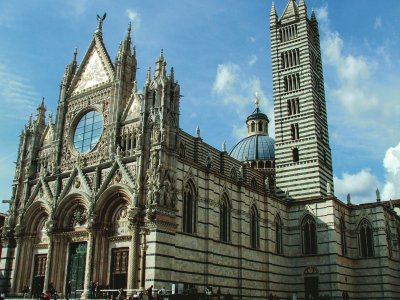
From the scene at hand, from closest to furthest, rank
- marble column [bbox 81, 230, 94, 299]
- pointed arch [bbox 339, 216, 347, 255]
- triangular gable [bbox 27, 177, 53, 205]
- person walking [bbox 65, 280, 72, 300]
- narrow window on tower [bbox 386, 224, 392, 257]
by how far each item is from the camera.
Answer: marble column [bbox 81, 230, 94, 299], person walking [bbox 65, 280, 72, 300], triangular gable [bbox 27, 177, 53, 205], pointed arch [bbox 339, 216, 347, 255], narrow window on tower [bbox 386, 224, 392, 257]

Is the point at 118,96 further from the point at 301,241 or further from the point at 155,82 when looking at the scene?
the point at 301,241

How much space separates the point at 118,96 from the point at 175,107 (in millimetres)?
4388

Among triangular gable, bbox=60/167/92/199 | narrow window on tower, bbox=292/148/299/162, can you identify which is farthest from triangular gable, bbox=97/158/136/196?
A: narrow window on tower, bbox=292/148/299/162

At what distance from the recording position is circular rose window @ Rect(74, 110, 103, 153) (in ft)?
106

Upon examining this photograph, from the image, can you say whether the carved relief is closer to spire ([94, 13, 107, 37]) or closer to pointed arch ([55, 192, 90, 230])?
pointed arch ([55, 192, 90, 230])

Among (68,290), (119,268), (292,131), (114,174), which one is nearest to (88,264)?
(119,268)

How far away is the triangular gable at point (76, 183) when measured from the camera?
30.2 meters

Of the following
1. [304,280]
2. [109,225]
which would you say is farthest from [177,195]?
[304,280]

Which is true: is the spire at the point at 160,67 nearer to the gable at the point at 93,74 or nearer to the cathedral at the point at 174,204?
the cathedral at the point at 174,204

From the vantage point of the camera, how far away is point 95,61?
A: 3481cm

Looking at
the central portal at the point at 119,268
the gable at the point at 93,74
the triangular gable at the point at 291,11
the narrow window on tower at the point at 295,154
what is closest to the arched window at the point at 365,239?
the narrow window on tower at the point at 295,154

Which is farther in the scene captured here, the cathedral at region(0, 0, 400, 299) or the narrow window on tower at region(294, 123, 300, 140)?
the narrow window on tower at region(294, 123, 300, 140)

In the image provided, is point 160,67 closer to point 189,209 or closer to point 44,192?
point 189,209

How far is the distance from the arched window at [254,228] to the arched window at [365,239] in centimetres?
994
